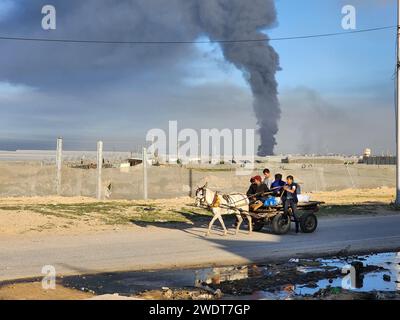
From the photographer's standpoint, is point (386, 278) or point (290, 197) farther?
point (290, 197)

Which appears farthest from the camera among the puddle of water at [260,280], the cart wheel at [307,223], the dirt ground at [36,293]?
the cart wheel at [307,223]

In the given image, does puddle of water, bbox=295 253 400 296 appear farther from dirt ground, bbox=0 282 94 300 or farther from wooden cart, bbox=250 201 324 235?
wooden cart, bbox=250 201 324 235

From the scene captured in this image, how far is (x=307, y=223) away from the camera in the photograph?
54.5 ft

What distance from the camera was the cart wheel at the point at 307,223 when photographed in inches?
650

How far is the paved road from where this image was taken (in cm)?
1090

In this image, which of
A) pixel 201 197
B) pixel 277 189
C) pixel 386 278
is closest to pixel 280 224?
pixel 277 189

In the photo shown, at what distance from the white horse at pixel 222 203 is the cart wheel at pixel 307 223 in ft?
5.60

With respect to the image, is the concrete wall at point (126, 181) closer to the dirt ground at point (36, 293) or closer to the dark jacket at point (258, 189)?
the dark jacket at point (258, 189)

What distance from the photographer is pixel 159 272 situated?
10.3 meters

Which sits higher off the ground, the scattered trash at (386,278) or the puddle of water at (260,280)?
the puddle of water at (260,280)

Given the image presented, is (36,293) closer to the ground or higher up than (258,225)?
closer to the ground

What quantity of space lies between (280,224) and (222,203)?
6.52ft

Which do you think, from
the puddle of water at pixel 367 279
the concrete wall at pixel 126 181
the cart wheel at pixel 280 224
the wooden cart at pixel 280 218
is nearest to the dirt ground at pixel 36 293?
the puddle of water at pixel 367 279

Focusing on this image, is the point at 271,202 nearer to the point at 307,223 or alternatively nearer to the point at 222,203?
the point at 307,223
